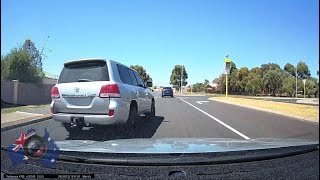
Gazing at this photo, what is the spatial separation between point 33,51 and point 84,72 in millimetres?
1287

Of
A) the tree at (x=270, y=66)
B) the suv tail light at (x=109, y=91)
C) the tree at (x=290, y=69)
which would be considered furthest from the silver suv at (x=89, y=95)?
the tree at (x=290, y=69)

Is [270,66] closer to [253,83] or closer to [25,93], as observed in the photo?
[253,83]

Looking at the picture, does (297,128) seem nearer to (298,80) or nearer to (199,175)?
(298,80)

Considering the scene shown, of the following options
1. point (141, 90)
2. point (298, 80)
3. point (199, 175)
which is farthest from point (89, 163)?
point (141, 90)

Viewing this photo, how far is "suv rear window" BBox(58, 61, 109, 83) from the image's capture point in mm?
6316

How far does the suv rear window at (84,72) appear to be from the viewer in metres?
6.32

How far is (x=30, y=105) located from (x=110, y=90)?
1.74m

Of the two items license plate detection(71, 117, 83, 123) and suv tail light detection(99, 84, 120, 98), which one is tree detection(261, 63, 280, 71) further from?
license plate detection(71, 117, 83, 123)

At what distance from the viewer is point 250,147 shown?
15.1 feet

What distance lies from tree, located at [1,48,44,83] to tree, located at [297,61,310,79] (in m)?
3.77

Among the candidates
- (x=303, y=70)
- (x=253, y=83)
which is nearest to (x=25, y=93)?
(x=253, y=83)

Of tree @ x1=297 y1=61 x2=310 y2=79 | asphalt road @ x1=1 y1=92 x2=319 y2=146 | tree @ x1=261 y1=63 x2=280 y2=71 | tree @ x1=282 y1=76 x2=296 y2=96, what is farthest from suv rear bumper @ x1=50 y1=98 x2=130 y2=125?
tree @ x1=297 y1=61 x2=310 y2=79

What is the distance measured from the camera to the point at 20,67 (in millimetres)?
5875

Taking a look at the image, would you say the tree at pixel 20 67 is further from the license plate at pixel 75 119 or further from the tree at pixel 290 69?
the tree at pixel 290 69
